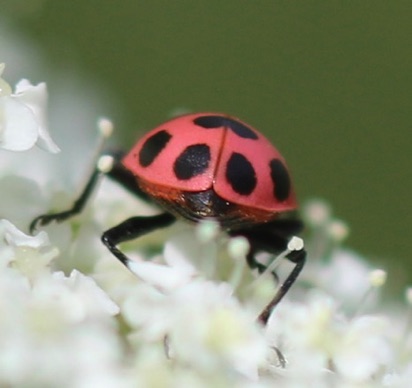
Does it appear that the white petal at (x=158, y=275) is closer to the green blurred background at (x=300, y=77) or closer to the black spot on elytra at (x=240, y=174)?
the black spot on elytra at (x=240, y=174)

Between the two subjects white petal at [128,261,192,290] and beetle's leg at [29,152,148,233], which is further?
beetle's leg at [29,152,148,233]

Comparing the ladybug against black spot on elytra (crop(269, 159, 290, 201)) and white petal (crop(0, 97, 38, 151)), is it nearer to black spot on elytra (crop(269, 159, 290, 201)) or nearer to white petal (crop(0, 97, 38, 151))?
black spot on elytra (crop(269, 159, 290, 201))

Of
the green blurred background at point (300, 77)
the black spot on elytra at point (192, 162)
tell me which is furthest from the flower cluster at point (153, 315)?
the green blurred background at point (300, 77)

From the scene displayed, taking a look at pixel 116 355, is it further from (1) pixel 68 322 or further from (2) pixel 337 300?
(2) pixel 337 300

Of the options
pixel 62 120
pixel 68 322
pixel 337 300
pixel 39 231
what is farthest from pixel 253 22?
pixel 68 322

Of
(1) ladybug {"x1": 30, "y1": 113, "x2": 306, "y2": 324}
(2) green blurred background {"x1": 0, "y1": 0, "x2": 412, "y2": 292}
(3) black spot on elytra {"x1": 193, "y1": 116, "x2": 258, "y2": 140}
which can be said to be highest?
(3) black spot on elytra {"x1": 193, "y1": 116, "x2": 258, "y2": 140}

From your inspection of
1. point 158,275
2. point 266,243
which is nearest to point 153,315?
point 158,275

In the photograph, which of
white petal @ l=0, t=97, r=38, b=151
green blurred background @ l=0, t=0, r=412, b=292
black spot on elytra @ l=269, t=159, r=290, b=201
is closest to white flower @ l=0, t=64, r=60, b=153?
white petal @ l=0, t=97, r=38, b=151
